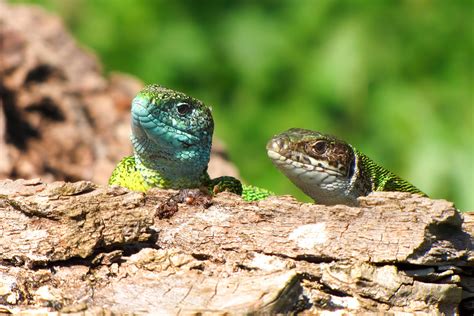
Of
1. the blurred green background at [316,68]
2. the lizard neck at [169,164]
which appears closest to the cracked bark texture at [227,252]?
the lizard neck at [169,164]

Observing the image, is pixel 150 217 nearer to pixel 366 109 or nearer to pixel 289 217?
pixel 289 217

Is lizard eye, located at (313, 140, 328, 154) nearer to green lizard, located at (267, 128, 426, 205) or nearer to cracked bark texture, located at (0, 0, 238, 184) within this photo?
green lizard, located at (267, 128, 426, 205)

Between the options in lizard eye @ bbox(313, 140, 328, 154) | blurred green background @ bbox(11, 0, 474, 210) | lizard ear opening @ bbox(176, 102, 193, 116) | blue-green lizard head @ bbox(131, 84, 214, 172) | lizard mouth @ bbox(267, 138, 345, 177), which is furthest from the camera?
blurred green background @ bbox(11, 0, 474, 210)

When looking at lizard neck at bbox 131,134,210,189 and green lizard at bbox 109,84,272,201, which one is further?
lizard neck at bbox 131,134,210,189

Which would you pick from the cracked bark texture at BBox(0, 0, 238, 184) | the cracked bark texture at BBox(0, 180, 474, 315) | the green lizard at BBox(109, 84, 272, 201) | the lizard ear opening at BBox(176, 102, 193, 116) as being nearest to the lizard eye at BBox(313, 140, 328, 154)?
the green lizard at BBox(109, 84, 272, 201)

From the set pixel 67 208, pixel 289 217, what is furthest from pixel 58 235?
pixel 289 217

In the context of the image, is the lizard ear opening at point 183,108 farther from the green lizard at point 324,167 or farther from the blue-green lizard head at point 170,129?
the green lizard at point 324,167

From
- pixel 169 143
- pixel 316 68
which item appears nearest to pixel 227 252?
pixel 169 143

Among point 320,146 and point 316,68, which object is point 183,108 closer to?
point 320,146
